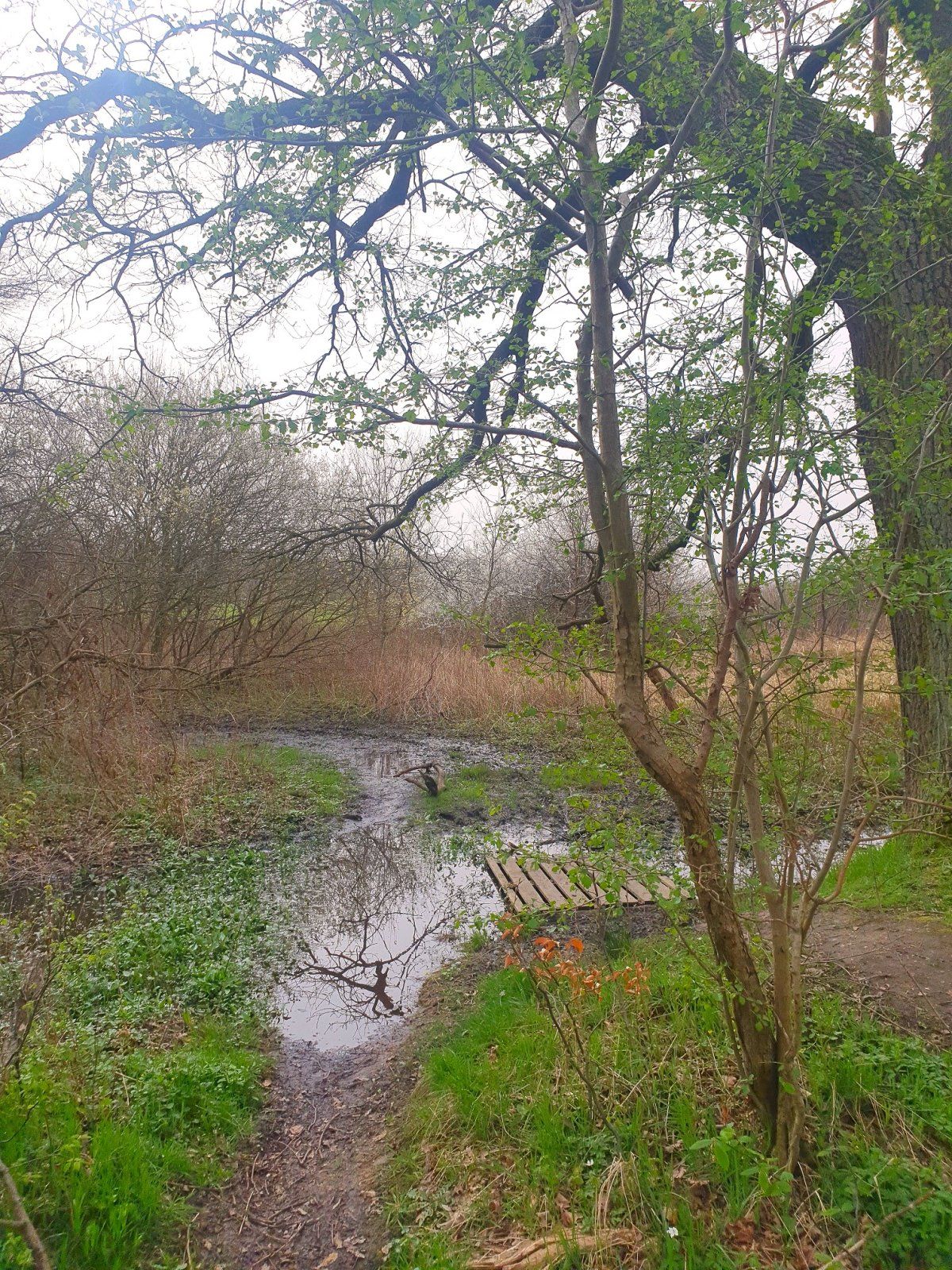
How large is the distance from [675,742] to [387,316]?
3649 millimetres

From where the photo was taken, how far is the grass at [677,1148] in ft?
7.41

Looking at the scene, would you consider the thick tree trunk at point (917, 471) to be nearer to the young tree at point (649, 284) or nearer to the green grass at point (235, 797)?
the young tree at point (649, 284)

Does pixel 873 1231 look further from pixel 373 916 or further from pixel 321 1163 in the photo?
pixel 373 916

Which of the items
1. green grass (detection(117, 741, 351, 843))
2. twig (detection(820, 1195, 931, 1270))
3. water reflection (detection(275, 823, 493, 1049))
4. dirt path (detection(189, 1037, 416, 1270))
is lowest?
dirt path (detection(189, 1037, 416, 1270))

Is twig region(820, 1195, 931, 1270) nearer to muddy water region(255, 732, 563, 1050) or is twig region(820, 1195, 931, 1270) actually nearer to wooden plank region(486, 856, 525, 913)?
muddy water region(255, 732, 563, 1050)

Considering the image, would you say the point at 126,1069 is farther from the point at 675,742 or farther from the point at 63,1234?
the point at 675,742

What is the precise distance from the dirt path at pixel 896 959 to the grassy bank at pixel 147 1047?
293cm

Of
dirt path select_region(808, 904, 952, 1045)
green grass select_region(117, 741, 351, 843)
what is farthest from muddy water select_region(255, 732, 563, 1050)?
dirt path select_region(808, 904, 952, 1045)

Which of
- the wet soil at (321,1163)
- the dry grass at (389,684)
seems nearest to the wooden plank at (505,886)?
the wet soil at (321,1163)

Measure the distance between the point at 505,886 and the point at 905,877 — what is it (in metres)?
2.91

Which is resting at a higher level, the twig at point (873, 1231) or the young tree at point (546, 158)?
the young tree at point (546, 158)

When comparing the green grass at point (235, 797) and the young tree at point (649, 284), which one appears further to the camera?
the green grass at point (235, 797)

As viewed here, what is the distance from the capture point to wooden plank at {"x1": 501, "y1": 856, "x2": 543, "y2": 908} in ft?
18.9

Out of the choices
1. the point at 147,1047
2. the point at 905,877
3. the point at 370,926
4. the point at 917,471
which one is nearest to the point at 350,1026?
the point at 147,1047
